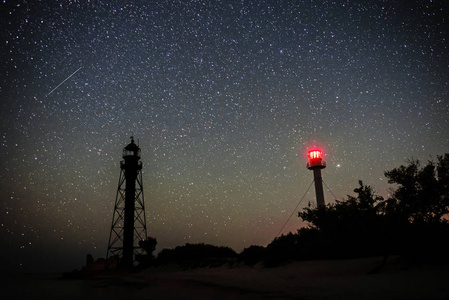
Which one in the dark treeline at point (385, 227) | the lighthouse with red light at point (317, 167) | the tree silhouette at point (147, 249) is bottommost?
the tree silhouette at point (147, 249)

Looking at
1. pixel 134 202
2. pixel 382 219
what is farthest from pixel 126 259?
pixel 382 219

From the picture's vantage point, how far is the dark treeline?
9.30 m

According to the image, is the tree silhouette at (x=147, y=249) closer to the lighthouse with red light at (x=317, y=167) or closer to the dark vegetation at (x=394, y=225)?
the dark vegetation at (x=394, y=225)

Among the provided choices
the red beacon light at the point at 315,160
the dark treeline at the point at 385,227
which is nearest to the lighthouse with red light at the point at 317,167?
the red beacon light at the point at 315,160

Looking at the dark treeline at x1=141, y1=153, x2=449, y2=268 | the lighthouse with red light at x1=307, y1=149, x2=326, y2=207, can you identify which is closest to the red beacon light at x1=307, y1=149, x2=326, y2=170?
the lighthouse with red light at x1=307, y1=149, x2=326, y2=207

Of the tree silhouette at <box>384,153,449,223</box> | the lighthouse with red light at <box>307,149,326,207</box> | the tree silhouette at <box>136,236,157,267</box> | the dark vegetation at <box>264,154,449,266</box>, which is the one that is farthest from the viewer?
the lighthouse with red light at <box>307,149,326,207</box>

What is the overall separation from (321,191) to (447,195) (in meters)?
21.0

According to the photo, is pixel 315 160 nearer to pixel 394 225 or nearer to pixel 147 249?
pixel 147 249

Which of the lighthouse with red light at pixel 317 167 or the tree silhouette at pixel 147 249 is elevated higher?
the lighthouse with red light at pixel 317 167

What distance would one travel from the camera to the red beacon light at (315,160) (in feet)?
112

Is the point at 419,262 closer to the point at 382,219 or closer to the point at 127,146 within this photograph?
the point at 382,219

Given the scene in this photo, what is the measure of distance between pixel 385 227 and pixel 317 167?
80.7 feet

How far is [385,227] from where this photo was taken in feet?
33.2

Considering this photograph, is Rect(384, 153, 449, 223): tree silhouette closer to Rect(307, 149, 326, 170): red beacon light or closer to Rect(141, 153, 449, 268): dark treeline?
Rect(141, 153, 449, 268): dark treeline
